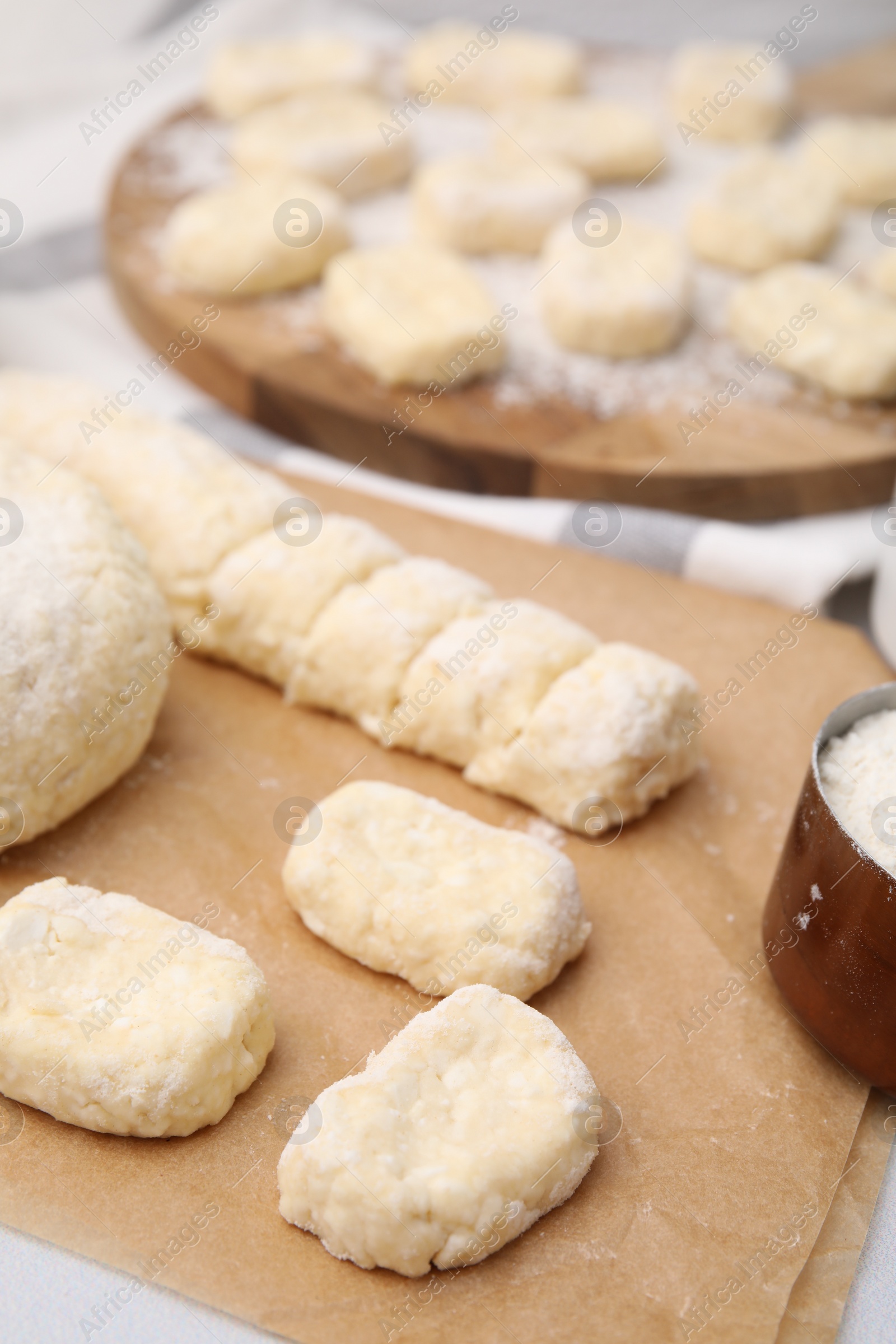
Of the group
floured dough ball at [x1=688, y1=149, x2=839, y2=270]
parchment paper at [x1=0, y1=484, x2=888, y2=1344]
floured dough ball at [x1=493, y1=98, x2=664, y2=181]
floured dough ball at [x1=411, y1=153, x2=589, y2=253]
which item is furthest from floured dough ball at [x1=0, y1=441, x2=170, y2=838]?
floured dough ball at [x1=493, y1=98, x2=664, y2=181]

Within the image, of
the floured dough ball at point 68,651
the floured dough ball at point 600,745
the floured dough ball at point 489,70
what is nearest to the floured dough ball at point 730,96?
the floured dough ball at point 489,70

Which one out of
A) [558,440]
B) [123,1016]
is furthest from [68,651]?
[558,440]

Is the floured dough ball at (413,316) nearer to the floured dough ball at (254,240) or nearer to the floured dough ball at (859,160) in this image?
the floured dough ball at (254,240)

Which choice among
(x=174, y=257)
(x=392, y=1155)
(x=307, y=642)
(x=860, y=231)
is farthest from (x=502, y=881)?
(x=860, y=231)

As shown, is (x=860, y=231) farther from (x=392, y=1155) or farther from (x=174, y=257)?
(x=392, y=1155)

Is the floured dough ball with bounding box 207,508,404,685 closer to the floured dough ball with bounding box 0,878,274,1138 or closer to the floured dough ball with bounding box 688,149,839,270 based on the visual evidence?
the floured dough ball with bounding box 0,878,274,1138

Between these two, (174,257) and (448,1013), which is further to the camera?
(174,257)
